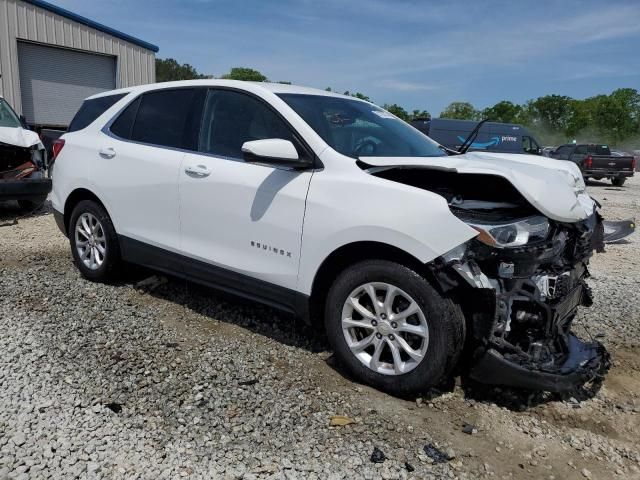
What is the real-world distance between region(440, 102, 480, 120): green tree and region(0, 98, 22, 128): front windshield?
7667 centimetres

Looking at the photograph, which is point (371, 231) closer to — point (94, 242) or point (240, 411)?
point (240, 411)

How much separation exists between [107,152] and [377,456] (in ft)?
11.1

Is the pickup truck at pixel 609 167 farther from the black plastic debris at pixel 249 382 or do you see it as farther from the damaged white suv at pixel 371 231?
the black plastic debris at pixel 249 382

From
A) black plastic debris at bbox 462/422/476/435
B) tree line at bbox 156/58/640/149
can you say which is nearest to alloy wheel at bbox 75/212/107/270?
black plastic debris at bbox 462/422/476/435

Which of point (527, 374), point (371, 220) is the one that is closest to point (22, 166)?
point (371, 220)

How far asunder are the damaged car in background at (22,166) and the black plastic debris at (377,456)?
722 centimetres

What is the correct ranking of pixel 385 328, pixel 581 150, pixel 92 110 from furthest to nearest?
pixel 581 150, pixel 92 110, pixel 385 328

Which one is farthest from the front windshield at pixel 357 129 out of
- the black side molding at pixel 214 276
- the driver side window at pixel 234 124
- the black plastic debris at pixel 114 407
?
the black plastic debris at pixel 114 407

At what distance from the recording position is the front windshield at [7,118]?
888 centimetres

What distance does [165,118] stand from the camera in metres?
4.43

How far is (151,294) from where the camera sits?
491 centimetres

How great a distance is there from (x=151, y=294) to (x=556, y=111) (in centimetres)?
7847

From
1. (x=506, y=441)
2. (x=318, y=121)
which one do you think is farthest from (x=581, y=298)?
(x=318, y=121)

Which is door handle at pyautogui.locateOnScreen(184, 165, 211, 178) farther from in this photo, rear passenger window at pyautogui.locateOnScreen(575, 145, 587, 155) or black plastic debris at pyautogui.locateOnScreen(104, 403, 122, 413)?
rear passenger window at pyautogui.locateOnScreen(575, 145, 587, 155)
